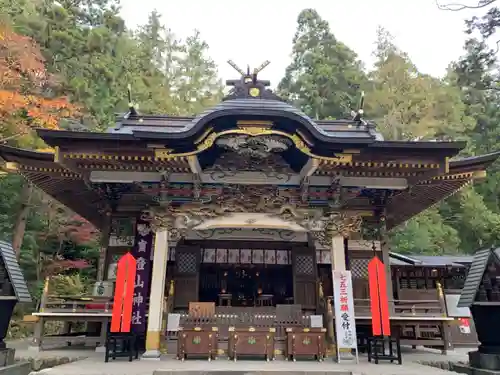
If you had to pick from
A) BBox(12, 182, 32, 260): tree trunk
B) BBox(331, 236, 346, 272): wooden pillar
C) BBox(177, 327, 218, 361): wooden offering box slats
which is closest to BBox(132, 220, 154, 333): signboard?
BBox(177, 327, 218, 361): wooden offering box slats

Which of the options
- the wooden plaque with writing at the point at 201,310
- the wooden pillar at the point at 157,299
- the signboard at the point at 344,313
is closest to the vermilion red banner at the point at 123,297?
the wooden pillar at the point at 157,299

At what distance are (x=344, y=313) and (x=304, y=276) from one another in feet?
9.66

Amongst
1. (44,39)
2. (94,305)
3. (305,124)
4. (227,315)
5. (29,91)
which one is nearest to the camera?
(305,124)

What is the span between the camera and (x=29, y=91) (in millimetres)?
16109

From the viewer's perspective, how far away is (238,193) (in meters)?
9.55

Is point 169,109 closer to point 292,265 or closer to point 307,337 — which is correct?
point 292,265

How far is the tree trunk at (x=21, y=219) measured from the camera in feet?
55.2

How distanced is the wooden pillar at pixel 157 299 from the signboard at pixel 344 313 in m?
3.70

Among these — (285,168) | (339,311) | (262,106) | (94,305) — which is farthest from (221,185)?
(94,305)

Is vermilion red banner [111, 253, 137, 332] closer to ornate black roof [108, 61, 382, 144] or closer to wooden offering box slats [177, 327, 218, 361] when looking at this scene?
wooden offering box slats [177, 327, 218, 361]

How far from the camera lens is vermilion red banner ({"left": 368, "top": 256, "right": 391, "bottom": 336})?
829 cm

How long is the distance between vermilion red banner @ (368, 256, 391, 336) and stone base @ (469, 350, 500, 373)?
1550 millimetres

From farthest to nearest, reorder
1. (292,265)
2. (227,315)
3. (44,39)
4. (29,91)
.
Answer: (44,39) < (29,91) < (292,265) < (227,315)

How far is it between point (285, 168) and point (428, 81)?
73.5 feet
